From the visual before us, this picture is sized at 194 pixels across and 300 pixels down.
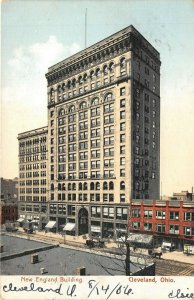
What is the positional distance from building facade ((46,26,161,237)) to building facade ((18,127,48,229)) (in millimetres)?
2083

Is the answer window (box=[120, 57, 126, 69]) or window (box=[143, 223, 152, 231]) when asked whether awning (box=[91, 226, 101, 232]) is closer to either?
window (box=[143, 223, 152, 231])

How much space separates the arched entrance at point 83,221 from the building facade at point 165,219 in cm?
1155

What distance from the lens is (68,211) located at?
6262cm

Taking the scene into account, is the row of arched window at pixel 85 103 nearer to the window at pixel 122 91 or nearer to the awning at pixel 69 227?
the window at pixel 122 91

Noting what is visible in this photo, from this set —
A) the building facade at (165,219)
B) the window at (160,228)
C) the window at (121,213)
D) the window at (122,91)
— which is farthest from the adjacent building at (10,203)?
the window at (160,228)

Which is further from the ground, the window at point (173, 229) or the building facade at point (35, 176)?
the building facade at point (35, 176)

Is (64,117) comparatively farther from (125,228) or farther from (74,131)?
(125,228)

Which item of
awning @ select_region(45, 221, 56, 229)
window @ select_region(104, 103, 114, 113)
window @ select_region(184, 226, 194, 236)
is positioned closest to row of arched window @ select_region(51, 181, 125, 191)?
awning @ select_region(45, 221, 56, 229)

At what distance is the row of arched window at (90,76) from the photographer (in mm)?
54850

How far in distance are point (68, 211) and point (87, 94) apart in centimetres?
2489

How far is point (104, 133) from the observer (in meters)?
57.0

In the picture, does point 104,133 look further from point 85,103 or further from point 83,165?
point 83,165

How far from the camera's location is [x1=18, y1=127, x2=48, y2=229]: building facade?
65000 mm
